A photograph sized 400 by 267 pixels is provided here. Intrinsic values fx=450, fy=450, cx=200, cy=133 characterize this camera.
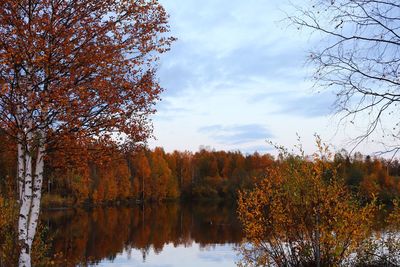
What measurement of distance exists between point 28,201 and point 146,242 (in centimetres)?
Answer: 2918

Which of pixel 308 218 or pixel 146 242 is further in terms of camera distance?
pixel 146 242

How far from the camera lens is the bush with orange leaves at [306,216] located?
40.8 ft

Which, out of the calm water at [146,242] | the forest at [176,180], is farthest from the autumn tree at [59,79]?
the forest at [176,180]

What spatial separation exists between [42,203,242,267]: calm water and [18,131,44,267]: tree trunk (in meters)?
10.7

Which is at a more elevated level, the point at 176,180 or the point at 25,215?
the point at 176,180

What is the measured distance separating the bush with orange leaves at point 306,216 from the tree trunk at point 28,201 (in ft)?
19.3

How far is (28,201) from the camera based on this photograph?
1104cm

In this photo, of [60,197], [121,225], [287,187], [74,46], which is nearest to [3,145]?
[74,46]

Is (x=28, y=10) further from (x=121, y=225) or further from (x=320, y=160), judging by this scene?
(x=121, y=225)

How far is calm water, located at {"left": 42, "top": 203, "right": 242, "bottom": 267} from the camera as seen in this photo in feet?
99.2


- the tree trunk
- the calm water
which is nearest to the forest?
the calm water

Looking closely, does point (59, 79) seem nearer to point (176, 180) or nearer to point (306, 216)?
point (306, 216)

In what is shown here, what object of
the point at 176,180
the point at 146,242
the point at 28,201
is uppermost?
the point at 176,180

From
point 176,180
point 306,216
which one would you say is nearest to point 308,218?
point 306,216
